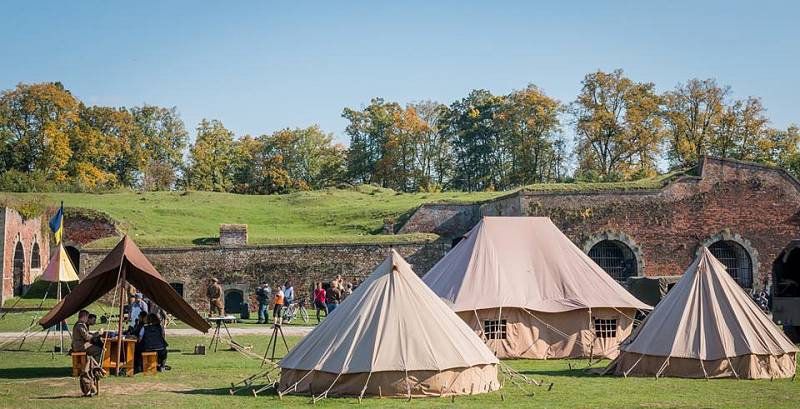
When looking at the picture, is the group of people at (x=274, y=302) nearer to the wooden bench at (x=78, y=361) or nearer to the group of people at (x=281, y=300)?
the group of people at (x=281, y=300)

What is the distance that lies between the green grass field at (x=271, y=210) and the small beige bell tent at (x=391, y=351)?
76.5 ft

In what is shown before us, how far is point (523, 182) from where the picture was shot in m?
62.2

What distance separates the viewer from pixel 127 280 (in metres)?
18.0

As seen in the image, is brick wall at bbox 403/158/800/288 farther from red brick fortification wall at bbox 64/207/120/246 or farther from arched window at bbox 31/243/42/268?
arched window at bbox 31/243/42/268

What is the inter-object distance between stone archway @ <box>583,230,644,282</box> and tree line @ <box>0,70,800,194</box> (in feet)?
46.1

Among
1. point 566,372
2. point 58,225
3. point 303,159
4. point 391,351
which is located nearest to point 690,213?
point 566,372

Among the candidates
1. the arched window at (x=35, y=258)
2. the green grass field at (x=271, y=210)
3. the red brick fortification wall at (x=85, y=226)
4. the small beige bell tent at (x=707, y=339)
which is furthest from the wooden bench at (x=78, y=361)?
the red brick fortification wall at (x=85, y=226)

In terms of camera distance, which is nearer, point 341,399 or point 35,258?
point 341,399

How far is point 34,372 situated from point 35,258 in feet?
78.1

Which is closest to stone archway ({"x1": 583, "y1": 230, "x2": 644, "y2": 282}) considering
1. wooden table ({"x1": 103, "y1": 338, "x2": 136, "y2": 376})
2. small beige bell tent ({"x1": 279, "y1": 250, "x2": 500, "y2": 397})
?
small beige bell tent ({"x1": 279, "y1": 250, "x2": 500, "y2": 397})

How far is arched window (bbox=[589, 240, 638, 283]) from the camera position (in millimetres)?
38531

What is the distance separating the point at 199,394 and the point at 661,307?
8.26m

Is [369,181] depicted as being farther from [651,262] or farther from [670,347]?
[670,347]

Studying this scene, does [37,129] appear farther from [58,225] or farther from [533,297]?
[533,297]
